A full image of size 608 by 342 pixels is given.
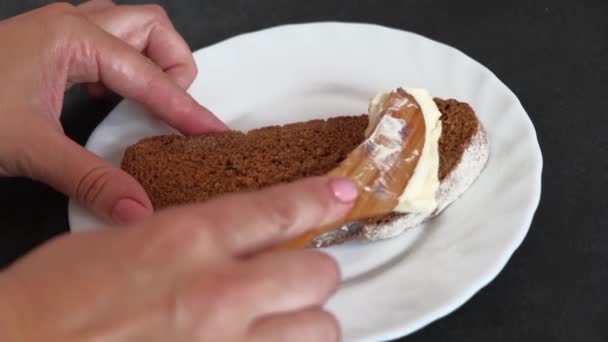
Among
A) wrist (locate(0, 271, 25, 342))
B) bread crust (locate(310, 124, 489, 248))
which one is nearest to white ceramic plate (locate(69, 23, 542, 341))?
bread crust (locate(310, 124, 489, 248))

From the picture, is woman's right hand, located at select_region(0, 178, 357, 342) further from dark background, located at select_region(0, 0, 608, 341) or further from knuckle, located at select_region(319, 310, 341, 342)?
dark background, located at select_region(0, 0, 608, 341)

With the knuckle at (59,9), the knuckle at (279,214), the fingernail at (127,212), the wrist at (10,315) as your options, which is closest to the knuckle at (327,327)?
the knuckle at (279,214)

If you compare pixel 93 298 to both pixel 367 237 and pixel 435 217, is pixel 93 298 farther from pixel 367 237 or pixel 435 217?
pixel 435 217

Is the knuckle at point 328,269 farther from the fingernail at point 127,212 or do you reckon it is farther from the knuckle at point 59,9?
the knuckle at point 59,9

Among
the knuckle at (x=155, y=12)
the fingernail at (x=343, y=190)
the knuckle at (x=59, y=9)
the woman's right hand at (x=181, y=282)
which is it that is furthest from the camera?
Answer: the knuckle at (x=155, y=12)

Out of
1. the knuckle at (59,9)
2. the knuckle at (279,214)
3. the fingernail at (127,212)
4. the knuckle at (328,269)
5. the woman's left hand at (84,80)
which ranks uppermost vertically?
the knuckle at (279,214)

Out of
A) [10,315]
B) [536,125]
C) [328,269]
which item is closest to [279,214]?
[328,269]

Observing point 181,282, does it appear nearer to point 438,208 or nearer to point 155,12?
point 438,208
